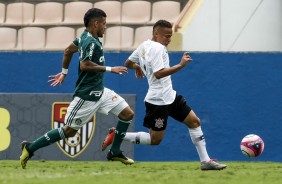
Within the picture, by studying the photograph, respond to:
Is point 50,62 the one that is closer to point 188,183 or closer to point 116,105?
point 116,105

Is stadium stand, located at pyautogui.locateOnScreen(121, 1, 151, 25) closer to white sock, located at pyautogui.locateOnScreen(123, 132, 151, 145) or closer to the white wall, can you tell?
the white wall

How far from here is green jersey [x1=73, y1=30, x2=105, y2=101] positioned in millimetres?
9047

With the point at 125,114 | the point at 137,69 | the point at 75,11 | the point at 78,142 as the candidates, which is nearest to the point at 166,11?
the point at 75,11

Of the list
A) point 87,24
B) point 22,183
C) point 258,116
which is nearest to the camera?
point 22,183

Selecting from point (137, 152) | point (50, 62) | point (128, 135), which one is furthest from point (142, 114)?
point (128, 135)

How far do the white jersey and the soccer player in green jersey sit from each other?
15.1 inches

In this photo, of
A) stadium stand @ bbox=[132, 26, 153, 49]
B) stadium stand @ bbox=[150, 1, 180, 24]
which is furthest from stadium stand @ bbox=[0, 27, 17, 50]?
stadium stand @ bbox=[150, 1, 180, 24]

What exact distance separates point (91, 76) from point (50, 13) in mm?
4720

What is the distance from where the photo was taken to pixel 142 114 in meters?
12.3

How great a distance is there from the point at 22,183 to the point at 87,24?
9.06 feet

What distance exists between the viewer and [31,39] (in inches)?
516

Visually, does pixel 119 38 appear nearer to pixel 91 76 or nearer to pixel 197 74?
pixel 197 74

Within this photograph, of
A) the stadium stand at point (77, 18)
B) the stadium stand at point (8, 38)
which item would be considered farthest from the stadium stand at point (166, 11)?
the stadium stand at point (8, 38)

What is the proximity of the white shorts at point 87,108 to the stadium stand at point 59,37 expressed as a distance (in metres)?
3.89
